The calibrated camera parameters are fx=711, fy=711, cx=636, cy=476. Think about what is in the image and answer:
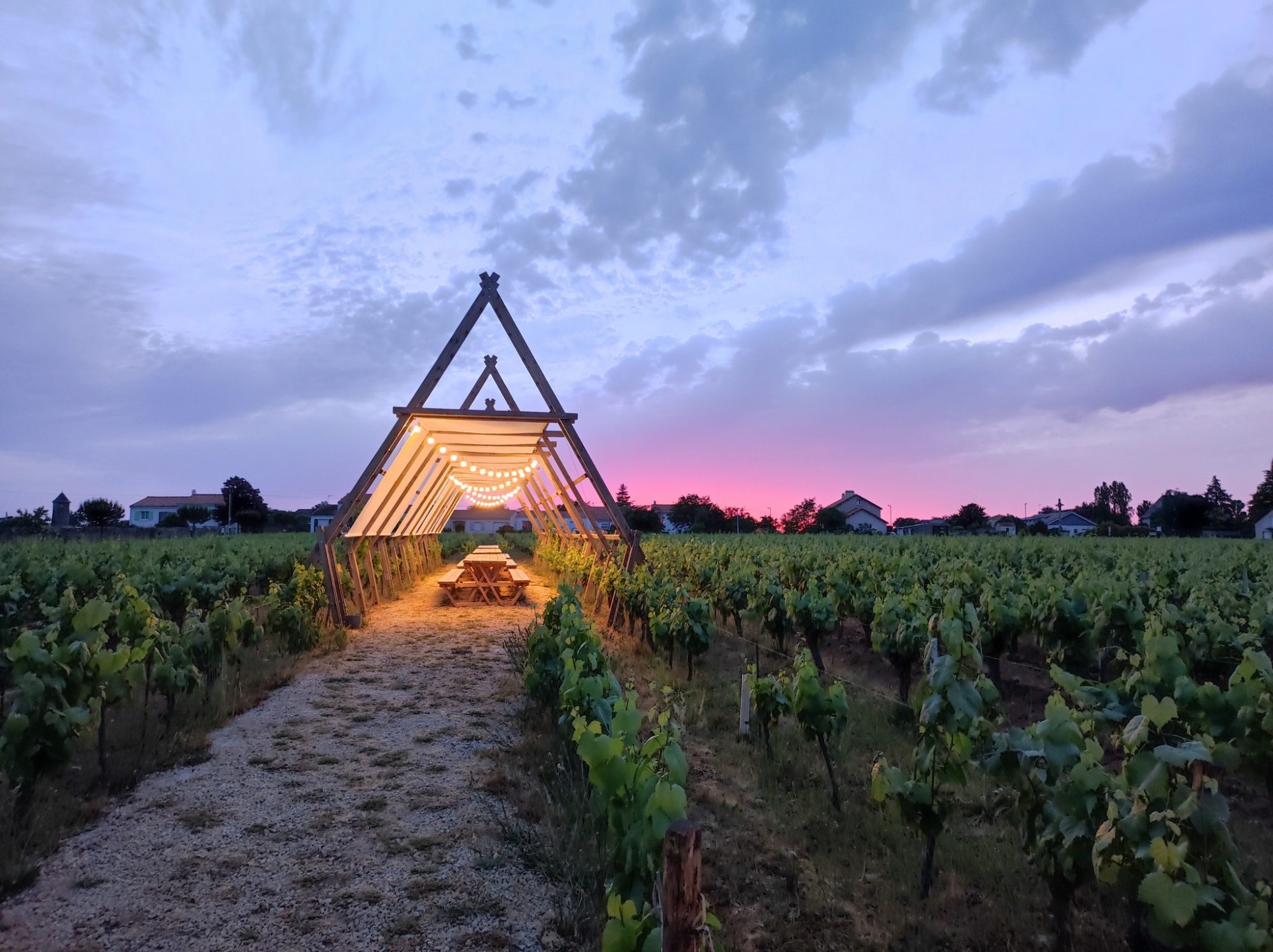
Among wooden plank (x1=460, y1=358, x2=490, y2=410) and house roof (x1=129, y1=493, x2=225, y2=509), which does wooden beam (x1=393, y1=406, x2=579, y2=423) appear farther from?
house roof (x1=129, y1=493, x2=225, y2=509)

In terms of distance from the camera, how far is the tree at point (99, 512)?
5153 cm

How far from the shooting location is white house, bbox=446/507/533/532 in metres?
70.9

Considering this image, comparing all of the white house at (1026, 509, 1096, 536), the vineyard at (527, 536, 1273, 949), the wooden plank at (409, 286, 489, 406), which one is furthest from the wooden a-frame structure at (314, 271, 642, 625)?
the white house at (1026, 509, 1096, 536)

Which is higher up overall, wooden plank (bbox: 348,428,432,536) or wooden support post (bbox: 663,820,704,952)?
wooden plank (bbox: 348,428,432,536)

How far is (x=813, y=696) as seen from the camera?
4.26m

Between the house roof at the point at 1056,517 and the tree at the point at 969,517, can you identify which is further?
the house roof at the point at 1056,517

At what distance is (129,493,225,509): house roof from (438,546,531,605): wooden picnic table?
77803 mm

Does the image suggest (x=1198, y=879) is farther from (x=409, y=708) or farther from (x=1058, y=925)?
(x=409, y=708)

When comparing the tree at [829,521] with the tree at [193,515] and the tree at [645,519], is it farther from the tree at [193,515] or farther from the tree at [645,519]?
the tree at [193,515]

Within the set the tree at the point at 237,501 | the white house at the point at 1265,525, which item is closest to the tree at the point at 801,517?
the white house at the point at 1265,525

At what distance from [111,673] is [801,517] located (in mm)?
71502

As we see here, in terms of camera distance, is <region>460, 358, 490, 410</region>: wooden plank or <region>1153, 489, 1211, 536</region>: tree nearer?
<region>460, 358, 490, 410</region>: wooden plank

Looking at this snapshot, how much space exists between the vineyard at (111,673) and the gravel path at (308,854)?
0.24m

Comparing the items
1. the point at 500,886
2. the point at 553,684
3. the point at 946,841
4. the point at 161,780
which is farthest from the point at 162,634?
the point at 946,841
